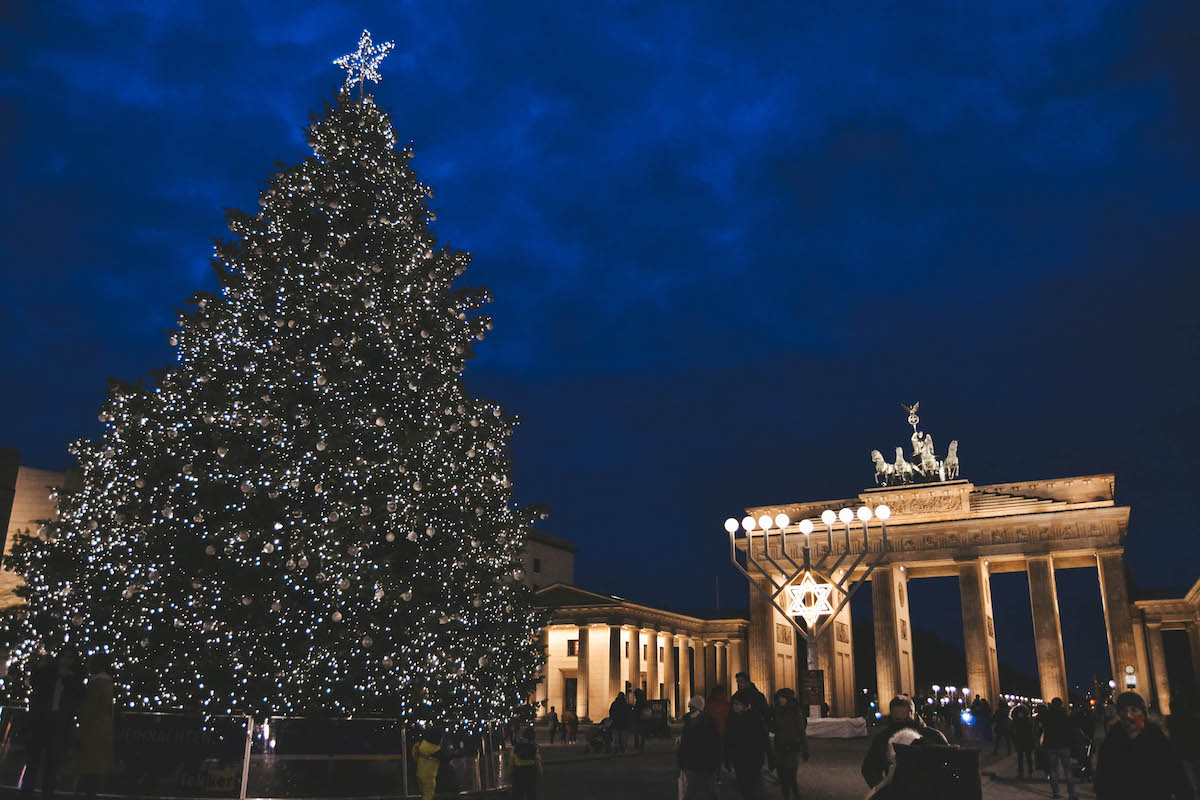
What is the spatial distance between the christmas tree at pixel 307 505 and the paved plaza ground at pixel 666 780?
3.07 metres

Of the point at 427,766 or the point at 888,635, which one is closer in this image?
the point at 427,766

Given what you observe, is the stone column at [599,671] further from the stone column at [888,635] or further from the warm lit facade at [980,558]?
the stone column at [888,635]

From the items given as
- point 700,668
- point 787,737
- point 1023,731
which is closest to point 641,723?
point 1023,731

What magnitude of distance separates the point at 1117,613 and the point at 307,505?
5068 cm

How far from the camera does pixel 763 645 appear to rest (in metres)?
58.6

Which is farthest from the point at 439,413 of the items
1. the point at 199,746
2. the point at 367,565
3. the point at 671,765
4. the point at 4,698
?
the point at 671,765

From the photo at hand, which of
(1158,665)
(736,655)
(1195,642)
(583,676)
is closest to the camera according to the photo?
(583,676)

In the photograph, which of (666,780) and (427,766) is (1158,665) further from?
(427,766)

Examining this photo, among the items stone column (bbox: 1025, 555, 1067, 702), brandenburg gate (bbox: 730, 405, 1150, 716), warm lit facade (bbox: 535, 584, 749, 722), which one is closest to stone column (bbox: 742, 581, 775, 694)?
brandenburg gate (bbox: 730, 405, 1150, 716)

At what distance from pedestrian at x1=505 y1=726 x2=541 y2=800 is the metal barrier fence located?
1.63 meters

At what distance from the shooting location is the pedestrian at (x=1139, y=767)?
6840mm

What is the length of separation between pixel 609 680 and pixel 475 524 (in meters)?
43.5

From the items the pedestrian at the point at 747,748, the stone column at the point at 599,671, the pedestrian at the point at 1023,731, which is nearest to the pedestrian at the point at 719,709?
the pedestrian at the point at 747,748

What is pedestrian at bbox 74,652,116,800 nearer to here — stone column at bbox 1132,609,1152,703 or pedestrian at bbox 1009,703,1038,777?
pedestrian at bbox 1009,703,1038,777
